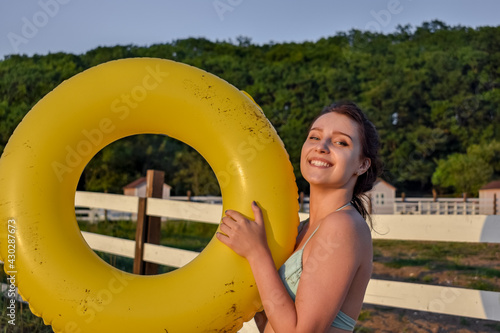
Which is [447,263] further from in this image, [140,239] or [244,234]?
[244,234]

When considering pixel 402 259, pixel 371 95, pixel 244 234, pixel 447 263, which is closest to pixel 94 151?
pixel 244 234

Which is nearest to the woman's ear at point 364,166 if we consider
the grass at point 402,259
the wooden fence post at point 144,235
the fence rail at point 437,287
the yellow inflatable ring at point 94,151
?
the yellow inflatable ring at point 94,151

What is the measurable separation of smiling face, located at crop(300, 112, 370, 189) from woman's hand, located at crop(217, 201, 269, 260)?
0.26 m

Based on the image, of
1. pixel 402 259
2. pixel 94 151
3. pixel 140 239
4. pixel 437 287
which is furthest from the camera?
pixel 402 259

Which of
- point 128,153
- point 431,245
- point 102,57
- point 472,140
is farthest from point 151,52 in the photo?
point 431,245

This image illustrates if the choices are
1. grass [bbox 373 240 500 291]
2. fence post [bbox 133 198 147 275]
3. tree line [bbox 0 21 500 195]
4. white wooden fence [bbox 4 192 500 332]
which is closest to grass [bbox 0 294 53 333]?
fence post [bbox 133 198 147 275]

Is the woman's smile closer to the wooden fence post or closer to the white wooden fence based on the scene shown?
the white wooden fence

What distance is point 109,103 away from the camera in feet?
7.34

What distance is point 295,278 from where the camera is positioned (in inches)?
74.1

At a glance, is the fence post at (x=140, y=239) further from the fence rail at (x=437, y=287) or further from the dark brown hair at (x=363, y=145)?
the dark brown hair at (x=363, y=145)

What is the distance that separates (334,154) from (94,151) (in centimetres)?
106

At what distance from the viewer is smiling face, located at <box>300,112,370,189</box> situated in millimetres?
1921

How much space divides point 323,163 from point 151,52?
160ft

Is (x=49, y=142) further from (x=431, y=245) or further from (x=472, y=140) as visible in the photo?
(x=472, y=140)
